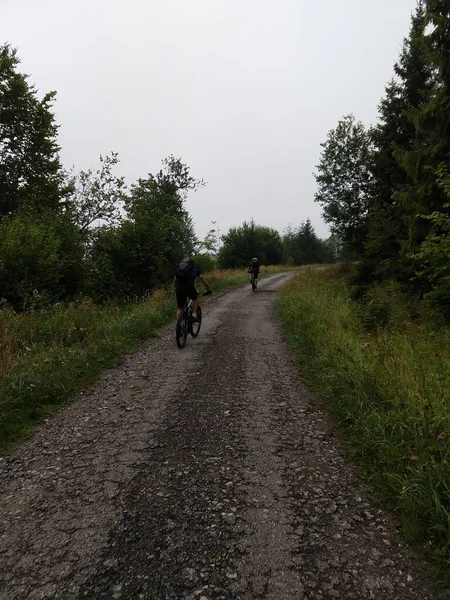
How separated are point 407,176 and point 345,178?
14793 mm

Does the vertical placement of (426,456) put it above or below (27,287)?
below

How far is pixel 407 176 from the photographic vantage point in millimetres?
11031

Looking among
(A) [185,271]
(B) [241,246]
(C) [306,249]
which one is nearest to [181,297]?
(A) [185,271]

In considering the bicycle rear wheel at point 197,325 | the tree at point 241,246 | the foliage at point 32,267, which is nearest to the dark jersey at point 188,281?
the bicycle rear wheel at point 197,325

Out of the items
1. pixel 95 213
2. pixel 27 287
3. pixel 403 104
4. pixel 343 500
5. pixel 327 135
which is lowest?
pixel 343 500

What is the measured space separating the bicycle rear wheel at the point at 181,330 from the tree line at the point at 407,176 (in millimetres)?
5156

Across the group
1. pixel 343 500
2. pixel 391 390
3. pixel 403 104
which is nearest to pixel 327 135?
pixel 403 104

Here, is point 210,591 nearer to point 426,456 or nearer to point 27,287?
point 426,456

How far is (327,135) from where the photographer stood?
83.8 feet

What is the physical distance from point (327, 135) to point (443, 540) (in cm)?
2769

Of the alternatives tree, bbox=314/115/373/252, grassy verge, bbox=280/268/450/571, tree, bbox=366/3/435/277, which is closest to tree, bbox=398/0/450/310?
grassy verge, bbox=280/268/450/571

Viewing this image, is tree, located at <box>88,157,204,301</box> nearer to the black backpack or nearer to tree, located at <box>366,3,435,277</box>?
the black backpack

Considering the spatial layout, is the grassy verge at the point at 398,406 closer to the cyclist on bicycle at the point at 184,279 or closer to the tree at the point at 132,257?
the cyclist on bicycle at the point at 184,279

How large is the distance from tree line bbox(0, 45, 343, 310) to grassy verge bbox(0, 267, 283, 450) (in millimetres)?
1742
